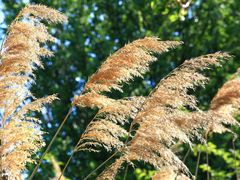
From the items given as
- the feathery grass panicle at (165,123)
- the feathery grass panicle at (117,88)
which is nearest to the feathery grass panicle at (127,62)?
the feathery grass panicle at (117,88)

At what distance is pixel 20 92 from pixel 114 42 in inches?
488

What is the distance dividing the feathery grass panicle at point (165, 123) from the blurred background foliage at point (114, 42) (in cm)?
1146

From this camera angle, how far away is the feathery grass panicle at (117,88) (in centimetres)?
378

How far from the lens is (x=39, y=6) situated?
160 inches

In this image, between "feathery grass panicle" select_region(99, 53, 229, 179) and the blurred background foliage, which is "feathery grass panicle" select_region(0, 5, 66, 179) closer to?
"feathery grass panicle" select_region(99, 53, 229, 179)

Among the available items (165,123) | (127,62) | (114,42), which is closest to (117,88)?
(127,62)

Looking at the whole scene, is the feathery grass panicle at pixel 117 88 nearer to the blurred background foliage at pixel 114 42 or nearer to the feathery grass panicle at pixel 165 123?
the feathery grass panicle at pixel 165 123

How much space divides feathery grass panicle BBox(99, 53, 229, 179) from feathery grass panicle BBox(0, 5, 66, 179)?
0.51 metres

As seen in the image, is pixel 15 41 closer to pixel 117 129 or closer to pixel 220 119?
pixel 117 129

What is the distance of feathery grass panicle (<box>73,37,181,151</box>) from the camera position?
378 cm

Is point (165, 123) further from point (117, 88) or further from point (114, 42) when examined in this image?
point (114, 42)

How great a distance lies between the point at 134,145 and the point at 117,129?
137mm

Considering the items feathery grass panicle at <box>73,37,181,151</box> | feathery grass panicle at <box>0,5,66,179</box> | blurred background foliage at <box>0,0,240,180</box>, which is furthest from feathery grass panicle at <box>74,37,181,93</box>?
→ blurred background foliage at <box>0,0,240,180</box>

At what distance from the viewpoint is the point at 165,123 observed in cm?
363
